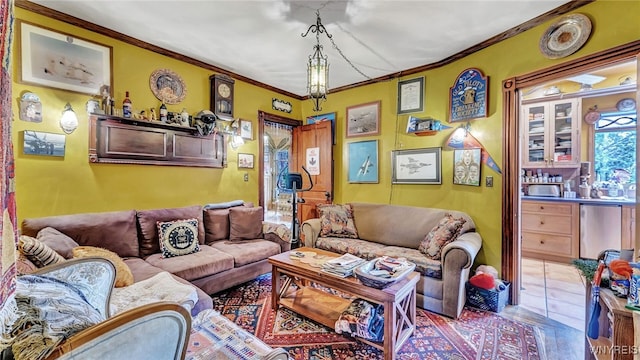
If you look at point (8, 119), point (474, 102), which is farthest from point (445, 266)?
point (8, 119)

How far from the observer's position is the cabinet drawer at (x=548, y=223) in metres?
3.55

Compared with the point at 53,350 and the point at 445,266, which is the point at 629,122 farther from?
the point at 53,350

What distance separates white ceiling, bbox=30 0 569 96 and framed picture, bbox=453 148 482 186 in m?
1.16

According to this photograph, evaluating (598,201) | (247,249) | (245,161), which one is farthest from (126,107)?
(598,201)

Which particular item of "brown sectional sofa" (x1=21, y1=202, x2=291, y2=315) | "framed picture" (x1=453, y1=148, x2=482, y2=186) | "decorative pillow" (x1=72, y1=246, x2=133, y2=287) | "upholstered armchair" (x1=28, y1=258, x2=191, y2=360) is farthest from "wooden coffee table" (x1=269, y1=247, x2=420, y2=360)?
"framed picture" (x1=453, y1=148, x2=482, y2=186)

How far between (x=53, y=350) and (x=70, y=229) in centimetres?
211

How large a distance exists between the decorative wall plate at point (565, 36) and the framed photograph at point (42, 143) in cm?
436

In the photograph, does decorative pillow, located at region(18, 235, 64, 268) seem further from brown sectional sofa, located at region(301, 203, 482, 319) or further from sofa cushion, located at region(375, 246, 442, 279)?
sofa cushion, located at region(375, 246, 442, 279)

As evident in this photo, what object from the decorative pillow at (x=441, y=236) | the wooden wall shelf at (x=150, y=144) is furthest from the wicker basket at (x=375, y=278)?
the wooden wall shelf at (x=150, y=144)

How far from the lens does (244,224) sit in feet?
10.5

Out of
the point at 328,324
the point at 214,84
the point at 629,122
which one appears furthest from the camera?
the point at 629,122

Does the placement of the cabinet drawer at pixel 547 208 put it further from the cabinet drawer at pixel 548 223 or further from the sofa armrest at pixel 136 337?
the sofa armrest at pixel 136 337

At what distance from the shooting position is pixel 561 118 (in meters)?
3.88

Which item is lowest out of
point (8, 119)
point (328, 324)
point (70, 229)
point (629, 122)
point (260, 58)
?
point (328, 324)
